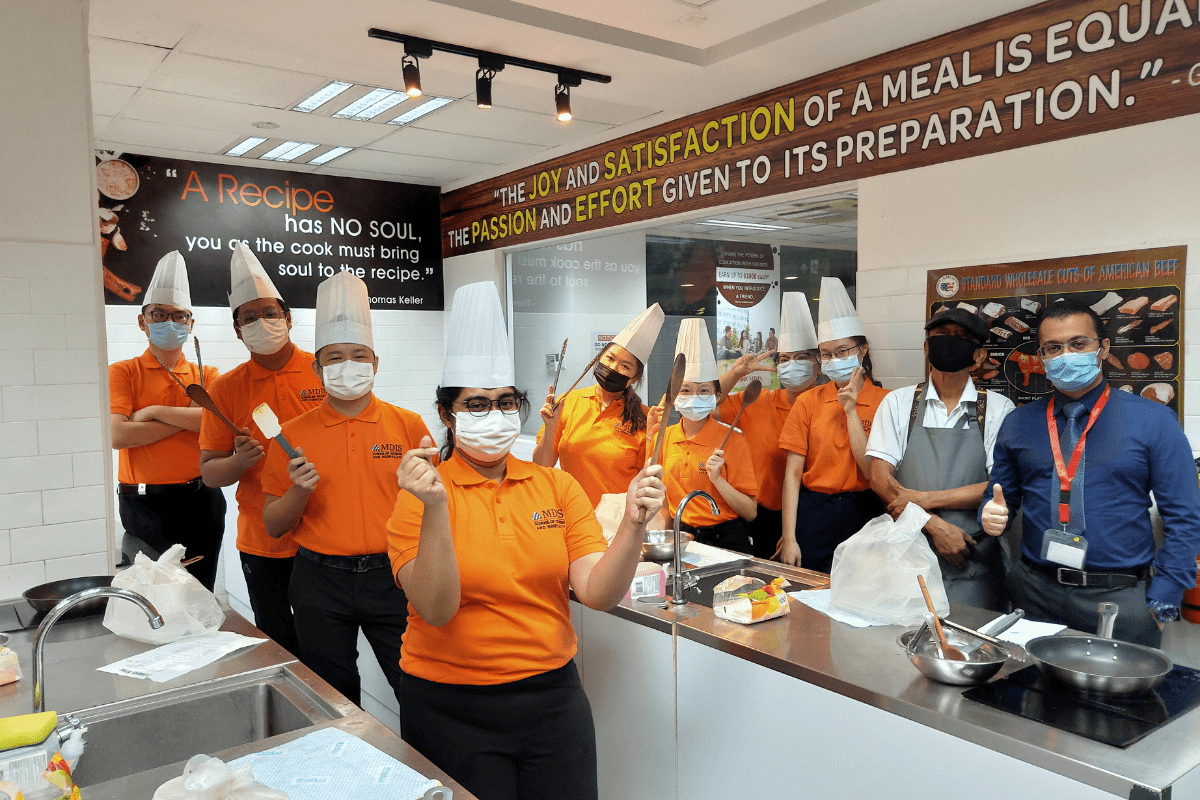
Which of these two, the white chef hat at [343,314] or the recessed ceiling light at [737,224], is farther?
the recessed ceiling light at [737,224]

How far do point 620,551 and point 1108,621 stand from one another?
3.77 ft

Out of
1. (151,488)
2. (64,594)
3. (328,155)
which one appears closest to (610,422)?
(64,594)

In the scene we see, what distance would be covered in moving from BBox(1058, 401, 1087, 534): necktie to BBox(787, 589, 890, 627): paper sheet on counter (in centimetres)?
73

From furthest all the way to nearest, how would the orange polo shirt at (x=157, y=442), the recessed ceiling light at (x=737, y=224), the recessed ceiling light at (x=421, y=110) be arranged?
the recessed ceiling light at (x=737, y=224)
the recessed ceiling light at (x=421, y=110)
the orange polo shirt at (x=157, y=442)

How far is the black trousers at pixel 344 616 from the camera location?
2594mm

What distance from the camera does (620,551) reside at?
173 centimetres

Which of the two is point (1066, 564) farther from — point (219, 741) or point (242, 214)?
point (242, 214)

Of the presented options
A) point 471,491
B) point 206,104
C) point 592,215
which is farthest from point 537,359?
point 471,491

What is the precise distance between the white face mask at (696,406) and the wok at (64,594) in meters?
2.07

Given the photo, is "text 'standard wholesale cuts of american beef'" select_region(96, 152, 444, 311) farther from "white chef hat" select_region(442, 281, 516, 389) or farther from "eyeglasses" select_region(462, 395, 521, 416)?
"eyeglasses" select_region(462, 395, 521, 416)

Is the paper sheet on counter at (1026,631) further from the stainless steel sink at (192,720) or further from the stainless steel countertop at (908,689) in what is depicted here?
the stainless steel sink at (192,720)

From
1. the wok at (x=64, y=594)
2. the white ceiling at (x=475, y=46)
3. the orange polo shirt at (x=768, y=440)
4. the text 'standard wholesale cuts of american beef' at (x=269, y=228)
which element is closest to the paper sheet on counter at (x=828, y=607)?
the orange polo shirt at (x=768, y=440)

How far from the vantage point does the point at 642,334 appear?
3285mm

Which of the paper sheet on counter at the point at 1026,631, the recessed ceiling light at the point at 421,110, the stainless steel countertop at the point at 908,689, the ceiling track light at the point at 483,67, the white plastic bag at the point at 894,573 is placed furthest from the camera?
the recessed ceiling light at the point at 421,110
